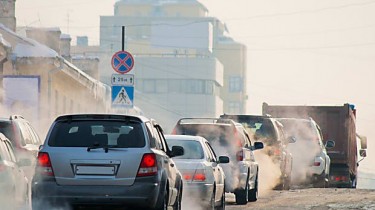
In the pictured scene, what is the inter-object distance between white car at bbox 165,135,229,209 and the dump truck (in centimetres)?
1852

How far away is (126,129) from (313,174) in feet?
68.9

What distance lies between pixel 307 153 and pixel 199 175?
16412 mm

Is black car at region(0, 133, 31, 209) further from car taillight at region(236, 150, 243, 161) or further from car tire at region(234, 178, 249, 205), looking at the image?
car tire at region(234, 178, 249, 205)

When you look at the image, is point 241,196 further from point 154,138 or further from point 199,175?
point 154,138

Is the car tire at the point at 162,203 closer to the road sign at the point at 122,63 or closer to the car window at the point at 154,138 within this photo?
the car window at the point at 154,138

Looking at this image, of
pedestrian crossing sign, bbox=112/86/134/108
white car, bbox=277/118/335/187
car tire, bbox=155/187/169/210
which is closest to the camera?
car tire, bbox=155/187/169/210

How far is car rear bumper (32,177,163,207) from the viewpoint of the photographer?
1711 cm

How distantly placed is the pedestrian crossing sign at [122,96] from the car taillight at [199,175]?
1342 cm

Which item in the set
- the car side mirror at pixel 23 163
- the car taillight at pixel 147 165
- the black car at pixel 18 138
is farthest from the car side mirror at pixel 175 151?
the black car at pixel 18 138

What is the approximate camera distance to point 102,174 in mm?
17188

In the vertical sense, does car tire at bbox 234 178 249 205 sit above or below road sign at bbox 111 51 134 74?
below

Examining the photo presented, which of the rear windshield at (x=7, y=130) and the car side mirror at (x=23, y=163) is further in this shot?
the rear windshield at (x=7, y=130)

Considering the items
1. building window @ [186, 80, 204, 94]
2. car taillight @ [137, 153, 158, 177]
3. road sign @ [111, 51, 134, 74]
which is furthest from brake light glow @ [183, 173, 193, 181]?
building window @ [186, 80, 204, 94]

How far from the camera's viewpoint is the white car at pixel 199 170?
22.3m
